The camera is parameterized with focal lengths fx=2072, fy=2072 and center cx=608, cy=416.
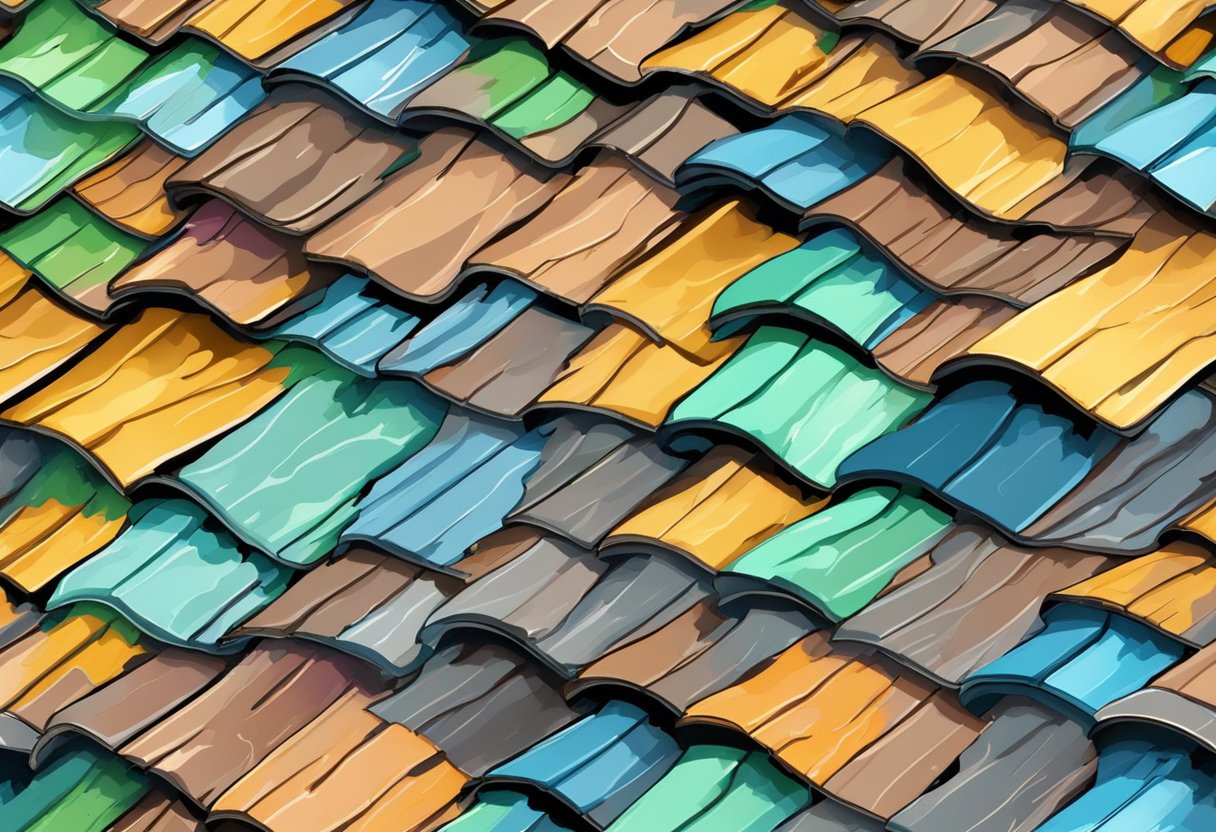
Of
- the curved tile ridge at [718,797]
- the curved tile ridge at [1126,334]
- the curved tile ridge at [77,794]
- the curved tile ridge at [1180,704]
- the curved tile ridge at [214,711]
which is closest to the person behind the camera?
the curved tile ridge at [1180,704]

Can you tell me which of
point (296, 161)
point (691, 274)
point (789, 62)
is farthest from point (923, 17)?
point (296, 161)

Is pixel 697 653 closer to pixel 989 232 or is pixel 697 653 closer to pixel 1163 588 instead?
pixel 1163 588

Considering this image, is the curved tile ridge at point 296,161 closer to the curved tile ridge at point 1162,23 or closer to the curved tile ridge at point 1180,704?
the curved tile ridge at point 1162,23

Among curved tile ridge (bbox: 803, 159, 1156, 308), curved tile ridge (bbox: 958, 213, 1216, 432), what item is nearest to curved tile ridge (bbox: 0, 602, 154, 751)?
curved tile ridge (bbox: 803, 159, 1156, 308)

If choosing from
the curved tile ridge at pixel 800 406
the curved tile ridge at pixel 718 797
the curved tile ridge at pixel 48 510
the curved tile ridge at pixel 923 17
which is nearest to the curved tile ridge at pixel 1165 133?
the curved tile ridge at pixel 923 17

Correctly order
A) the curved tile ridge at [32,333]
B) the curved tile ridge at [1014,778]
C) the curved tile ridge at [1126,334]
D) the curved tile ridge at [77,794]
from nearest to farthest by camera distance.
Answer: the curved tile ridge at [1014,778] → the curved tile ridge at [1126,334] → the curved tile ridge at [77,794] → the curved tile ridge at [32,333]

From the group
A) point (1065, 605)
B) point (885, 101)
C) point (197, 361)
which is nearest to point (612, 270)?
point (885, 101)

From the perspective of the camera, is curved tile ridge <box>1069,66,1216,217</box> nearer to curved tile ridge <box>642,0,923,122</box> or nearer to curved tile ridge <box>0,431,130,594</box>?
curved tile ridge <box>642,0,923,122</box>
